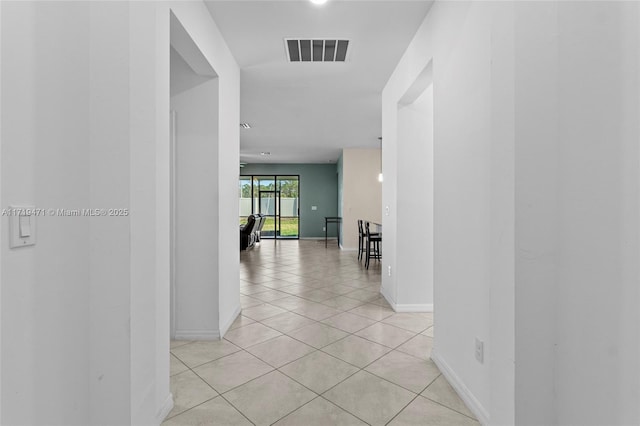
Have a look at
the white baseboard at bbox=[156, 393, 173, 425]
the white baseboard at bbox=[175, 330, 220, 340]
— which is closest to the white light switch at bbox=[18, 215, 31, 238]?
the white baseboard at bbox=[156, 393, 173, 425]

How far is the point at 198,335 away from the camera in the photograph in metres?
2.76

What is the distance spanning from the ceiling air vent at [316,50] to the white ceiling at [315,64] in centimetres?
7

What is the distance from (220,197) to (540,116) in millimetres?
2326

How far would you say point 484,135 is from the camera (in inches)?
66.2

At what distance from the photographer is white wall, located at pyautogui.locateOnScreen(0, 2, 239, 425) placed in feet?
3.41

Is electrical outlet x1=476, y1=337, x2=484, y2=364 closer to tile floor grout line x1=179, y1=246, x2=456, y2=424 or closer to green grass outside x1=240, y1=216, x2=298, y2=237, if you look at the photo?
tile floor grout line x1=179, y1=246, x2=456, y2=424

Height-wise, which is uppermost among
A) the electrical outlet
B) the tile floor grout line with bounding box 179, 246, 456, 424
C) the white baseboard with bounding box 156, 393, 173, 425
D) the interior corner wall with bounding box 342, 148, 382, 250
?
the interior corner wall with bounding box 342, 148, 382, 250

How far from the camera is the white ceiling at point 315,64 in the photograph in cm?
246

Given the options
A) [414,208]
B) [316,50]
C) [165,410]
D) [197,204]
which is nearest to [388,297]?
[414,208]

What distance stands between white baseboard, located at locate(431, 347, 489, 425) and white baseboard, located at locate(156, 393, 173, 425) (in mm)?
1644

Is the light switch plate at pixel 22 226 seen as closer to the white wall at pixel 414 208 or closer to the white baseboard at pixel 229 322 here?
the white baseboard at pixel 229 322

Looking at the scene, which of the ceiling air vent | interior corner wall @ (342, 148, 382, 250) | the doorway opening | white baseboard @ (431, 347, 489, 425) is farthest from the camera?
the doorway opening

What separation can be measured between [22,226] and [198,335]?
6.52 feet

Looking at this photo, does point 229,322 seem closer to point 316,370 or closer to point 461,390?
point 316,370
